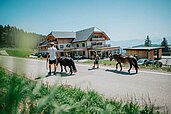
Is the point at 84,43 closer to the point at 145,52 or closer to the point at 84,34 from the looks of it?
the point at 84,34

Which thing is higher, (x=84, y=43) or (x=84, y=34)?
(x=84, y=34)

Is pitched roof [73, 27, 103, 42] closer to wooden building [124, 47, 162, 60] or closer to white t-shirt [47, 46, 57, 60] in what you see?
wooden building [124, 47, 162, 60]

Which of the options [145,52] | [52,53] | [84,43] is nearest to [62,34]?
[84,43]

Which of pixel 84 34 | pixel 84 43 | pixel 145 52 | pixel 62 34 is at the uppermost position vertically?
pixel 62 34

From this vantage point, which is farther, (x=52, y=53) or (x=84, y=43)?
(x=84, y=43)

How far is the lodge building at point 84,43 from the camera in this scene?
53281mm

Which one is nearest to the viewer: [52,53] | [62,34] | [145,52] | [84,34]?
[52,53]

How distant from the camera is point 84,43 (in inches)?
2140

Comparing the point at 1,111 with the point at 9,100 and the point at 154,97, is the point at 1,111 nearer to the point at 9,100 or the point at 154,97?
the point at 9,100

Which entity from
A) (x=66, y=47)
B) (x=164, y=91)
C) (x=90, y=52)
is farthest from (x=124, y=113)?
(x=66, y=47)

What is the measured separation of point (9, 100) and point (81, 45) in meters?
54.6

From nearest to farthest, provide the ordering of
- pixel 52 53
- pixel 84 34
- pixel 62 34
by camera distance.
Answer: pixel 52 53 < pixel 84 34 < pixel 62 34

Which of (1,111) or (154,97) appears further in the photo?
(154,97)

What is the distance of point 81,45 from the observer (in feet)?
183
